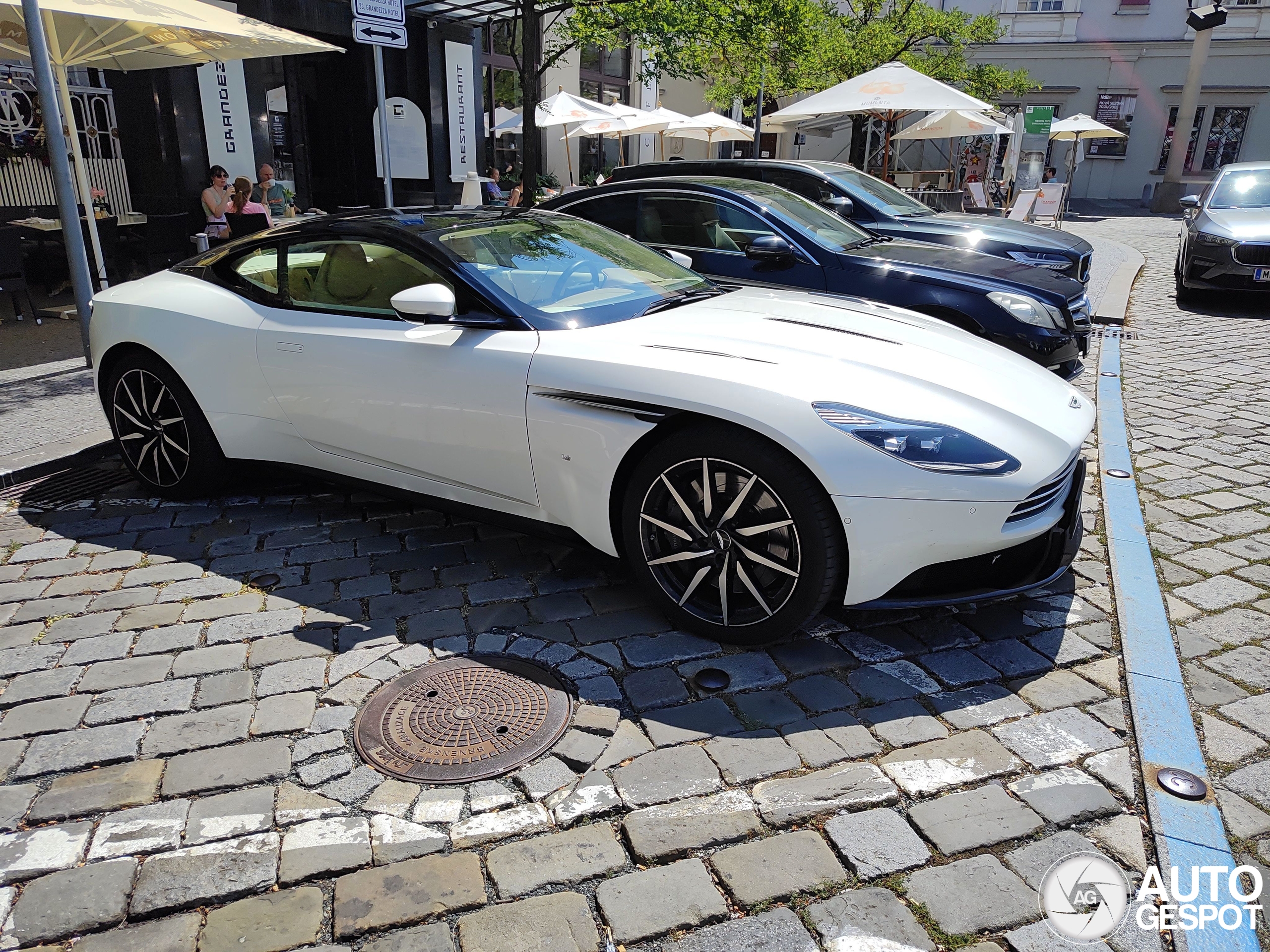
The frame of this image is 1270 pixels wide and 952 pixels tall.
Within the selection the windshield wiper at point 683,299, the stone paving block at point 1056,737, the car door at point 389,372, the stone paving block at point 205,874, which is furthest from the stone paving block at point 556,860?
the windshield wiper at point 683,299

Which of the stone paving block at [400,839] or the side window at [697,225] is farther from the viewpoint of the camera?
the side window at [697,225]

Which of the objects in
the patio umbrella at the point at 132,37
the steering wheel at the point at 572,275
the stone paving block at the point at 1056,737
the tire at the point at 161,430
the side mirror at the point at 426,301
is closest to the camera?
the stone paving block at the point at 1056,737

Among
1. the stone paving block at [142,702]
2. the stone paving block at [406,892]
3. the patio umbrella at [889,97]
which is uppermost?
the patio umbrella at [889,97]

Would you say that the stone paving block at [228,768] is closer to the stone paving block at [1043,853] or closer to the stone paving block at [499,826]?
the stone paving block at [499,826]

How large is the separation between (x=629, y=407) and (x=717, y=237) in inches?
152

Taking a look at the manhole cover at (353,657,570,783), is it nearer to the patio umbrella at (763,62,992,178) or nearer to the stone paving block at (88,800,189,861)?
the stone paving block at (88,800,189,861)

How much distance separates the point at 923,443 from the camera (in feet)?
9.25

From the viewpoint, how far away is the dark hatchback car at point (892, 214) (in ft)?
27.2

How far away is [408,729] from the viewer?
Answer: 271cm

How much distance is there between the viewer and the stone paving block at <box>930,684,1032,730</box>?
9.11ft

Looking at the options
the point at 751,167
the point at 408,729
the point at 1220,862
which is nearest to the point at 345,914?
the point at 408,729

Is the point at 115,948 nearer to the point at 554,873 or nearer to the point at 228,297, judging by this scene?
the point at 554,873

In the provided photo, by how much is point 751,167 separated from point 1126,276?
6030 millimetres

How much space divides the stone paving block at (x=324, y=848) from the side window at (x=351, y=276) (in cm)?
209
